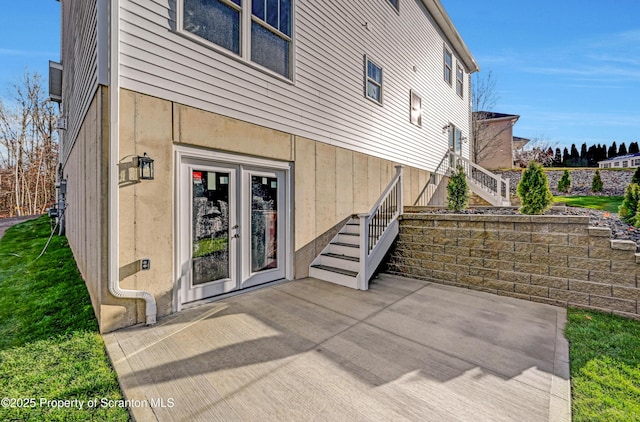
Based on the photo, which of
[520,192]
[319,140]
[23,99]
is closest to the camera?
[319,140]

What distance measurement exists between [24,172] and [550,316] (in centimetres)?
2690

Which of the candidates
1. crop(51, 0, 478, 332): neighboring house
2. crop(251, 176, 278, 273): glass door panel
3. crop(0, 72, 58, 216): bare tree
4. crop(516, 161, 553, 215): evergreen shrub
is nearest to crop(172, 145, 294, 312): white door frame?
crop(51, 0, 478, 332): neighboring house

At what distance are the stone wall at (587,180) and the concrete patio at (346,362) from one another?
47.5ft

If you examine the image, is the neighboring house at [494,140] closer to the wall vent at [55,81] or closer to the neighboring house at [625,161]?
the neighboring house at [625,161]

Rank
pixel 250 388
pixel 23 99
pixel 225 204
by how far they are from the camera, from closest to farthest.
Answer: pixel 250 388
pixel 225 204
pixel 23 99

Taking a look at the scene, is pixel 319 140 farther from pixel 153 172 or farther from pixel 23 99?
pixel 23 99

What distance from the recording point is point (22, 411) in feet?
6.61

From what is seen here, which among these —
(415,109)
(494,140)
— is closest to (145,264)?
(415,109)

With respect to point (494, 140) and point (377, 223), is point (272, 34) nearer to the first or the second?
point (377, 223)

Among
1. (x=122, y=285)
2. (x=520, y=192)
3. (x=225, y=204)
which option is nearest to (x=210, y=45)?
(x=225, y=204)

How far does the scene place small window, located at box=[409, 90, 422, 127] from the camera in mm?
9219

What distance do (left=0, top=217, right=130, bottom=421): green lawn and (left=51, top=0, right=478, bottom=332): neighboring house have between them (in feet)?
1.28

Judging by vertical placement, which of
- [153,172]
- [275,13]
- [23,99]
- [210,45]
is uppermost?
[23,99]

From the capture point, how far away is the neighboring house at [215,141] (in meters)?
3.31
